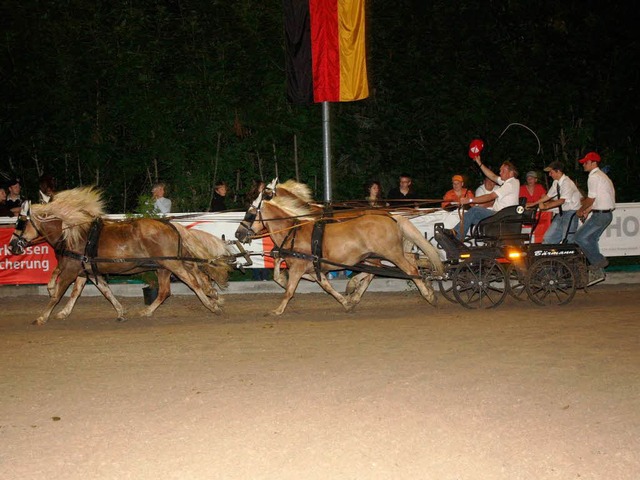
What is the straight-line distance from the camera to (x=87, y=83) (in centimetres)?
1681

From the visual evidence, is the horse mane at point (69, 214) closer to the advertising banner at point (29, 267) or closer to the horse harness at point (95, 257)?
the horse harness at point (95, 257)

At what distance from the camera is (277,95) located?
16672mm

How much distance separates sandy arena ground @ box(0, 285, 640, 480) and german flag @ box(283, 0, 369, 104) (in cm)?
470

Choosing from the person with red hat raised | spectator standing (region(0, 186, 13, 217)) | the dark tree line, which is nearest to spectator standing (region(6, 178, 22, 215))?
spectator standing (region(0, 186, 13, 217))

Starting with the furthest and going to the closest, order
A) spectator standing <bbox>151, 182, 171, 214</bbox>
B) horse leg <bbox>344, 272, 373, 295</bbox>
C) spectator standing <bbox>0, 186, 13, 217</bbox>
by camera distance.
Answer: spectator standing <bbox>0, 186, 13, 217</bbox> → spectator standing <bbox>151, 182, 171, 214</bbox> → horse leg <bbox>344, 272, 373, 295</bbox>

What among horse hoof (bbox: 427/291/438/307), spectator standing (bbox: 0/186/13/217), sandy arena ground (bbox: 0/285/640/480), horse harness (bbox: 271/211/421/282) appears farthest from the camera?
spectator standing (bbox: 0/186/13/217)

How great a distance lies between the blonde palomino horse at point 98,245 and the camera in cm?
1043

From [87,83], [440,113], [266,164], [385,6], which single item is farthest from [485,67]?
[87,83]

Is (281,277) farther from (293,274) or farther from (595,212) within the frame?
(595,212)

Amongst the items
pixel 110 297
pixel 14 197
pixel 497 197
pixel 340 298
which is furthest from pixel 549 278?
pixel 14 197

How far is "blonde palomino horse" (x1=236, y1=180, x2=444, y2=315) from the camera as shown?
10.6m

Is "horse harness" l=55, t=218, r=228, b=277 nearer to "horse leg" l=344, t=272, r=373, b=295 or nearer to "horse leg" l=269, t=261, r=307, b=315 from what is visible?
"horse leg" l=269, t=261, r=307, b=315

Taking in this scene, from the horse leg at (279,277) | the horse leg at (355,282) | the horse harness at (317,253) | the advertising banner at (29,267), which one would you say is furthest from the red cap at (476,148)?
the advertising banner at (29,267)

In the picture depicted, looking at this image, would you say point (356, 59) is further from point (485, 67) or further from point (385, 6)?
point (485, 67)
